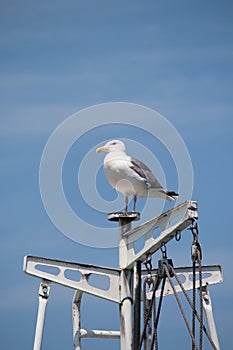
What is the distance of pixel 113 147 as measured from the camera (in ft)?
49.6

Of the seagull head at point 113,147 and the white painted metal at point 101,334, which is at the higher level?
the seagull head at point 113,147

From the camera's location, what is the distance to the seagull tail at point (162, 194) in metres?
14.3

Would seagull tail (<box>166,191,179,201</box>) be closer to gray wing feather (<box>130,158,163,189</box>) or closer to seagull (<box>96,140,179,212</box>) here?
seagull (<box>96,140,179,212</box>)

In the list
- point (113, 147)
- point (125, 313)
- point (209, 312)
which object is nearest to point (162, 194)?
point (113, 147)

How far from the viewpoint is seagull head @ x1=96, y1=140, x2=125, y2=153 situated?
15.1 m

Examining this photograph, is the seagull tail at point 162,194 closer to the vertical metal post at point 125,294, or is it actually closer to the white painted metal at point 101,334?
the vertical metal post at point 125,294

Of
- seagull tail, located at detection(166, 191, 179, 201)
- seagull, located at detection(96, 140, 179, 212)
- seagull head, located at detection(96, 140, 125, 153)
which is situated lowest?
seagull tail, located at detection(166, 191, 179, 201)

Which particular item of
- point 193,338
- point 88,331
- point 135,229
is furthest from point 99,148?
point 193,338

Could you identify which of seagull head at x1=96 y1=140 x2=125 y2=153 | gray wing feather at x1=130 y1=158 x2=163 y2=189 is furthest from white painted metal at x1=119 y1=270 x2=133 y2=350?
seagull head at x1=96 y1=140 x2=125 y2=153

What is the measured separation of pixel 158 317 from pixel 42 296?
199 centimetres

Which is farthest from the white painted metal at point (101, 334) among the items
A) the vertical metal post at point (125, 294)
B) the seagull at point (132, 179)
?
the seagull at point (132, 179)

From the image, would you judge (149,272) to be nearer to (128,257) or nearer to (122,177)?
(128,257)

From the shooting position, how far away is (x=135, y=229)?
1395 centimetres

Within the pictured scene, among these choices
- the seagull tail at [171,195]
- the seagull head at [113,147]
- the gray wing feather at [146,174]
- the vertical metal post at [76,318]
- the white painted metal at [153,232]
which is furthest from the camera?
the seagull head at [113,147]
